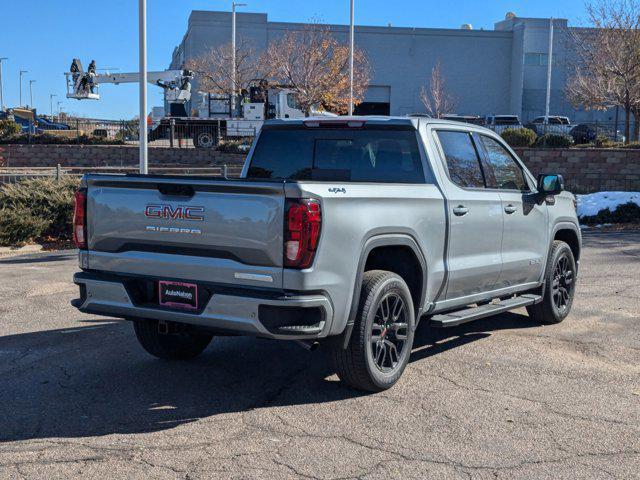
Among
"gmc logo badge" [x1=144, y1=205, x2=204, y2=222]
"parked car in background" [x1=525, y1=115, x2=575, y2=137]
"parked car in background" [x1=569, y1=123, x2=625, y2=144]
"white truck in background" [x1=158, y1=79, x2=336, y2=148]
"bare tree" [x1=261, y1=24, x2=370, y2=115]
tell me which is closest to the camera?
"gmc logo badge" [x1=144, y1=205, x2=204, y2=222]

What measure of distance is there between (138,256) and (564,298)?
4.84 metres

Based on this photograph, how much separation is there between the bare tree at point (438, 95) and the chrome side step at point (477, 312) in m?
47.0

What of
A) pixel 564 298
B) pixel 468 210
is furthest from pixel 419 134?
pixel 564 298

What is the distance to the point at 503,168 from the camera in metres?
7.26

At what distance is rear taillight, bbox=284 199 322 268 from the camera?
471 cm

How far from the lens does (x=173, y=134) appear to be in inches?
1361

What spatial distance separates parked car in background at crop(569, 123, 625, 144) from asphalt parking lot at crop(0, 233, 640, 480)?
2779cm

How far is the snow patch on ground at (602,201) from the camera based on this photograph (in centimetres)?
1872

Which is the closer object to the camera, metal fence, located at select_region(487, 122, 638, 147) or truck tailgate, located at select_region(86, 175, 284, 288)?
truck tailgate, located at select_region(86, 175, 284, 288)

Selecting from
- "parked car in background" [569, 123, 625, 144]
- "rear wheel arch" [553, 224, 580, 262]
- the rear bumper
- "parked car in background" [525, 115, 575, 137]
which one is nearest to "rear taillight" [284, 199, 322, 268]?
the rear bumper

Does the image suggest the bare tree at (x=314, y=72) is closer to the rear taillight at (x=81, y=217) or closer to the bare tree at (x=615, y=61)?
the bare tree at (x=615, y=61)

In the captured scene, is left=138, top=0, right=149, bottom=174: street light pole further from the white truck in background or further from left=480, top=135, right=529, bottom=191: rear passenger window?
the white truck in background

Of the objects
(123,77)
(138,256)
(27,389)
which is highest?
(123,77)

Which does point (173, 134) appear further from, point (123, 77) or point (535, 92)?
point (535, 92)
